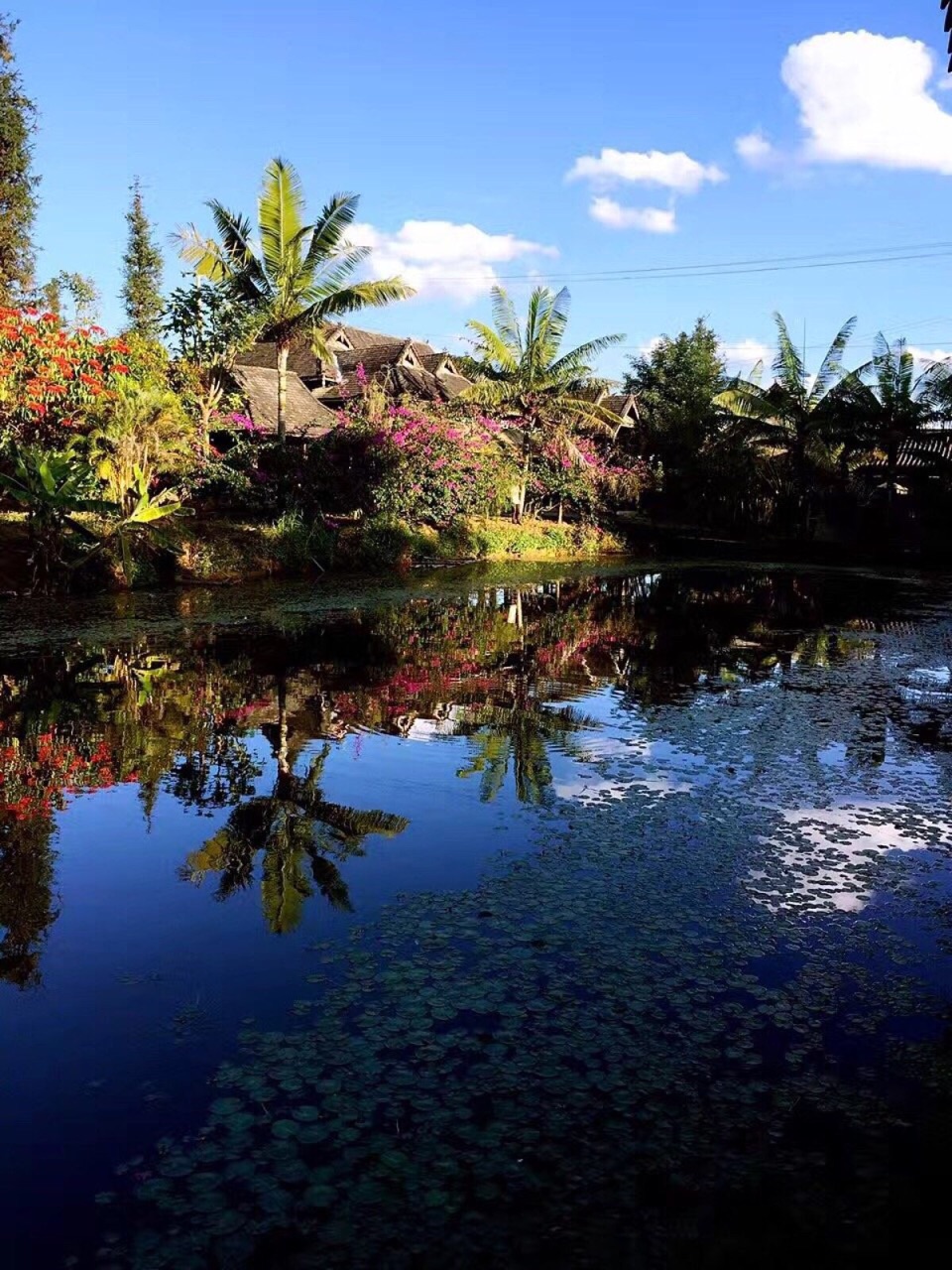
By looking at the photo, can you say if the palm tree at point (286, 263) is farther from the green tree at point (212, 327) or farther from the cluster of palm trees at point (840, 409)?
the cluster of palm trees at point (840, 409)

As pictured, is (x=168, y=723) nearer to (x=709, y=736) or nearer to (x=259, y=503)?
(x=709, y=736)

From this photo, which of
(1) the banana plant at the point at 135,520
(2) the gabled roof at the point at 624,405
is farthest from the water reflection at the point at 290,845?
(2) the gabled roof at the point at 624,405

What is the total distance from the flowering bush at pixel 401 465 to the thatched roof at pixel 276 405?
4.31 feet

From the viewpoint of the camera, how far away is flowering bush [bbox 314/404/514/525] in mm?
21484

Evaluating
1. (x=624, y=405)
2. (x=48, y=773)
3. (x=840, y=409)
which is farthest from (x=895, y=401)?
(x=48, y=773)

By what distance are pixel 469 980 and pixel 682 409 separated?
36.3 metres

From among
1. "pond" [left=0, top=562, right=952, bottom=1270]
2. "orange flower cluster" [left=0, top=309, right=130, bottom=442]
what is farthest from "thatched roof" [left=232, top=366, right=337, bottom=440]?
"pond" [left=0, top=562, right=952, bottom=1270]

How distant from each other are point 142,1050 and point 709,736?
5.42 meters

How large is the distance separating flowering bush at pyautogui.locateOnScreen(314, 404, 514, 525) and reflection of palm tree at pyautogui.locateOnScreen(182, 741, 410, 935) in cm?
1566

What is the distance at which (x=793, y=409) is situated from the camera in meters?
30.1

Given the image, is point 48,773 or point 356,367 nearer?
point 48,773

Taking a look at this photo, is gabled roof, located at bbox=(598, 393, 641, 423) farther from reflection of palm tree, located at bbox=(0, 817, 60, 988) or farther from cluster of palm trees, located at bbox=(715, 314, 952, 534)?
reflection of palm tree, located at bbox=(0, 817, 60, 988)

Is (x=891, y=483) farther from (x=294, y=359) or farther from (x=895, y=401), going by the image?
(x=294, y=359)

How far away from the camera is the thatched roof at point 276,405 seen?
24812mm
